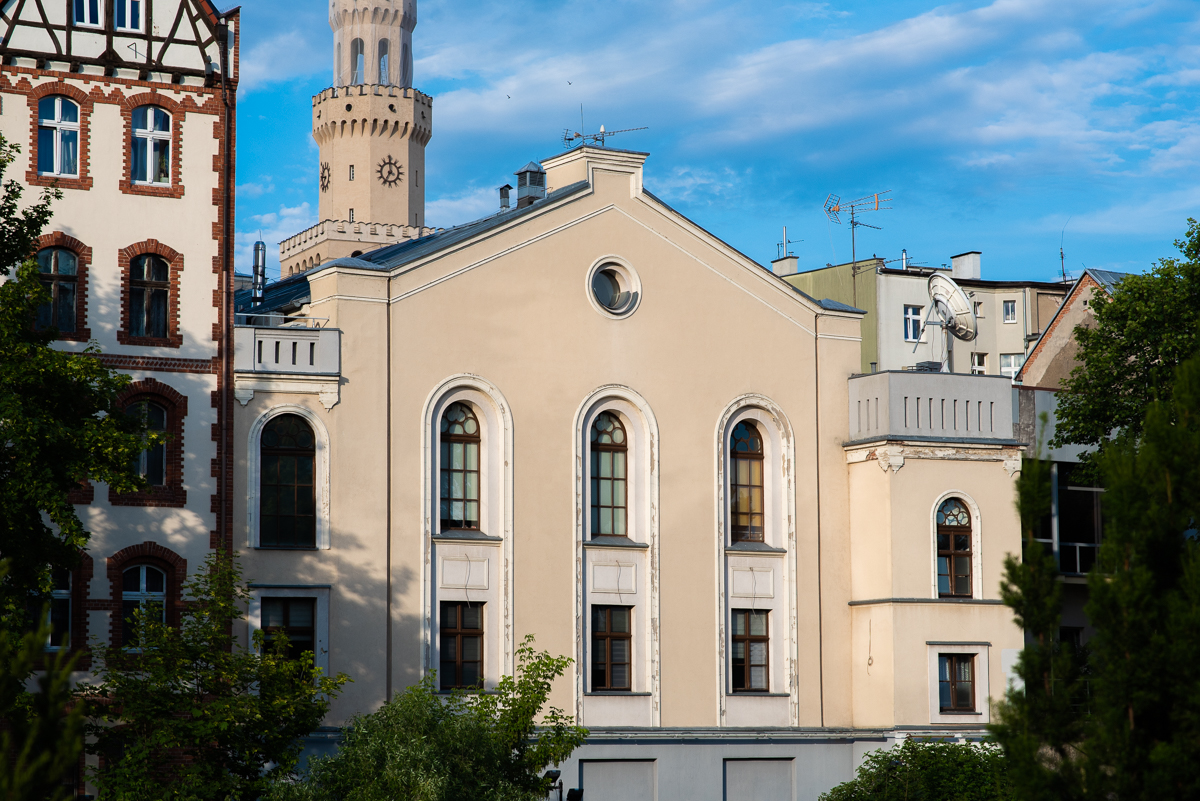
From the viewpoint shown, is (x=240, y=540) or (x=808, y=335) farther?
(x=808, y=335)

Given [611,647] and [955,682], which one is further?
[955,682]

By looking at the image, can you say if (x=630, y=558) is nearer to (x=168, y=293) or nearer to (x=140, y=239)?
(x=168, y=293)

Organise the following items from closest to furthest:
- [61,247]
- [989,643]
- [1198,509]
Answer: [1198,509] < [61,247] < [989,643]

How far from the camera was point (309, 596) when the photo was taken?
3366 cm

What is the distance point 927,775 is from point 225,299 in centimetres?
1776

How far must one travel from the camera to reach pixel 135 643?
2889 cm

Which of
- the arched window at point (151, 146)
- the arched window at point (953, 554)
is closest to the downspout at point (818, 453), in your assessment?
the arched window at point (953, 554)

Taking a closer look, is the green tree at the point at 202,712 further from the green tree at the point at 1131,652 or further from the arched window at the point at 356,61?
the arched window at the point at 356,61

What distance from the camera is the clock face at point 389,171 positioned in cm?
8894

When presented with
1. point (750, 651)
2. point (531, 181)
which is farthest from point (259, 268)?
point (750, 651)

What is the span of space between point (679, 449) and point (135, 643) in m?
13.7

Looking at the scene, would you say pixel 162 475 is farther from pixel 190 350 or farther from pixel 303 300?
pixel 303 300

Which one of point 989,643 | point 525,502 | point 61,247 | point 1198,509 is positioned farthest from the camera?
point 989,643

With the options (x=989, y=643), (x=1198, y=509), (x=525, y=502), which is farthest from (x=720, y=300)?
(x=1198, y=509)
